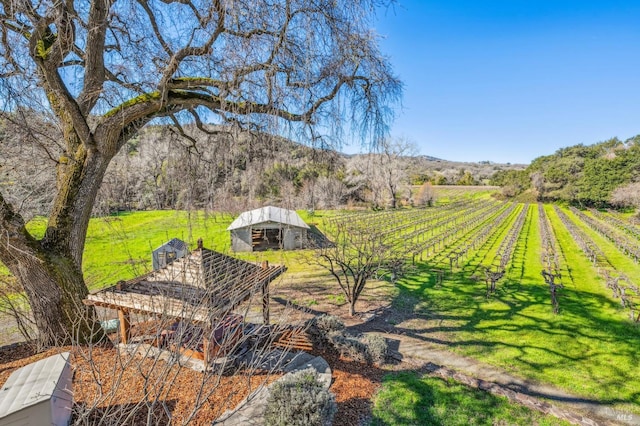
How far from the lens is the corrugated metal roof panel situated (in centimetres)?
285

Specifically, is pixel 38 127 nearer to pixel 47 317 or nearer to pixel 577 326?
pixel 47 317

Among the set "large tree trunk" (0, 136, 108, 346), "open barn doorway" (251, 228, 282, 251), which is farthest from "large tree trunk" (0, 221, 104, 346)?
"open barn doorway" (251, 228, 282, 251)

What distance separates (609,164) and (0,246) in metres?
55.1

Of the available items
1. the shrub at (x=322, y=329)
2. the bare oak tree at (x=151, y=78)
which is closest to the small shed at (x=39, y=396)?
the bare oak tree at (x=151, y=78)

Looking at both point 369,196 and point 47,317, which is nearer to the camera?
point 47,317

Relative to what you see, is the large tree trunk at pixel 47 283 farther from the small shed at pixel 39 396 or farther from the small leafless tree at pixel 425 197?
the small leafless tree at pixel 425 197

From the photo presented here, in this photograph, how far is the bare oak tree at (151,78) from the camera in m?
3.21

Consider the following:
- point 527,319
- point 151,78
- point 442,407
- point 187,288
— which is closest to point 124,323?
point 187,288

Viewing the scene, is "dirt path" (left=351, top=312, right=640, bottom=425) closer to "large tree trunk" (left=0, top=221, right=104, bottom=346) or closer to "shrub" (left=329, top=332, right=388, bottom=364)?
"shrub" (left=329, top=332, right=388, bottom=364)

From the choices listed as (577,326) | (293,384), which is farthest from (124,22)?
(577,326)

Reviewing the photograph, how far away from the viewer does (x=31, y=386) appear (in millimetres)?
3082

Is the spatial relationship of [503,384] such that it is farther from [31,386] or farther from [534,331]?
[31,386]

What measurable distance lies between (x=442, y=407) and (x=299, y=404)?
244 cm

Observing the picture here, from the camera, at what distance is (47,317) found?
471 centimetres
